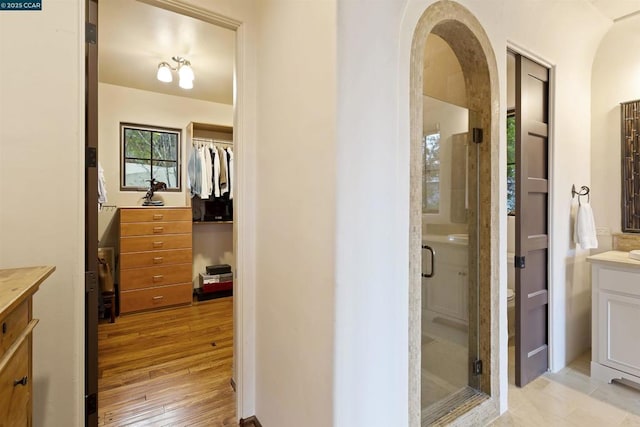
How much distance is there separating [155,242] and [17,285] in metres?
3.07

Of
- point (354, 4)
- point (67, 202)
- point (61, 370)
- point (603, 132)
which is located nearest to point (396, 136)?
point (354, 4)

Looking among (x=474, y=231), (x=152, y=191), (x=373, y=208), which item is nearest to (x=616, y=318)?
(x=474, y=231)

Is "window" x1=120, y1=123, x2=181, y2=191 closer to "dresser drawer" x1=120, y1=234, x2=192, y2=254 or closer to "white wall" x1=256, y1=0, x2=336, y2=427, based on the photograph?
"dresser drawer" x1=120, y1=234, x2=192, y2=254

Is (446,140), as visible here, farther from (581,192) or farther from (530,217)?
(581,192)

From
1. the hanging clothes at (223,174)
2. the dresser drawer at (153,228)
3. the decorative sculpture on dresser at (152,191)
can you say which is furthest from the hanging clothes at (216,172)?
the decorative sculpture on dresser at (152,191)

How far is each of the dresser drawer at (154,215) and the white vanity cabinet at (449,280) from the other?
3134 mm

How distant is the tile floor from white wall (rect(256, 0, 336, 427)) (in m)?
1.31

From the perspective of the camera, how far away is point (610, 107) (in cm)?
262

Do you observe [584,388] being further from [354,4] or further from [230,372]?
[354,4]

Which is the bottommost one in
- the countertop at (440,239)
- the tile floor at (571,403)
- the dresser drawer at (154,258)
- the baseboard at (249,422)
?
the tile floor at (571,403)

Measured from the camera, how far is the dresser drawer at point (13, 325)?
0.80m

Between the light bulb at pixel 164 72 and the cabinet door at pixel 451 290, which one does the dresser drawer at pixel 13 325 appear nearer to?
the cabinet door at pixel 451 290

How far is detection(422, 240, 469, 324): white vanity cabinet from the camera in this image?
1875 mm

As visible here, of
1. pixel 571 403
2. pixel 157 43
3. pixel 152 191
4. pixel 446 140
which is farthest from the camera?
pixel 152 191
